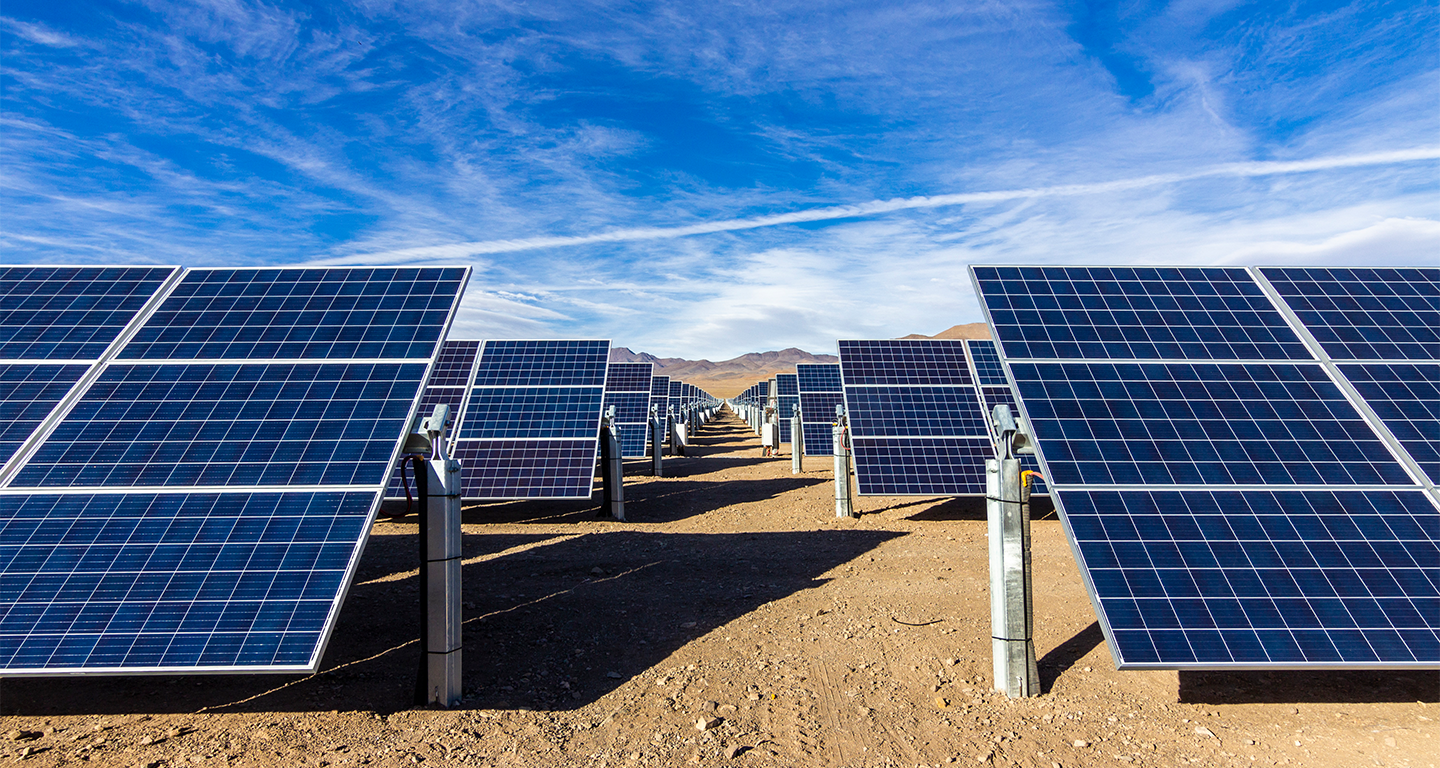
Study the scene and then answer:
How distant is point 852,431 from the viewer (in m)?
17.7

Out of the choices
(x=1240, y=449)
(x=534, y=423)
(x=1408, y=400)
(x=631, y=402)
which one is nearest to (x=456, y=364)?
(x=534, y=423)

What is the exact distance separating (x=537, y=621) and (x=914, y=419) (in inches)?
465

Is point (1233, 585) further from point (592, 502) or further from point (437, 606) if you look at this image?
point (592, 502)

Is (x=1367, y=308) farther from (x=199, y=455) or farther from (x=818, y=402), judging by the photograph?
(x=818, y=402)

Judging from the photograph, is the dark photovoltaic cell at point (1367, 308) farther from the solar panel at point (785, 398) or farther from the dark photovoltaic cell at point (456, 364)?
the solar panel at point (785, 398)

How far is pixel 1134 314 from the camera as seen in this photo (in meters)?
9.48

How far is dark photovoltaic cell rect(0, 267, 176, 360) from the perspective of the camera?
9094 mm

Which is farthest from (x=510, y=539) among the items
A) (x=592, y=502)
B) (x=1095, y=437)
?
(x=1095, y=437)

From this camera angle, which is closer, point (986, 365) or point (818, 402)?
point (986, 365)

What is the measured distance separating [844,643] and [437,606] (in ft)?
15.9

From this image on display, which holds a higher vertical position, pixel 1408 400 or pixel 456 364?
pixel 456 364

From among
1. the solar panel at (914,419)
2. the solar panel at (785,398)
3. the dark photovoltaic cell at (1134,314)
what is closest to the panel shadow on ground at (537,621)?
the solar panel at (914,419)

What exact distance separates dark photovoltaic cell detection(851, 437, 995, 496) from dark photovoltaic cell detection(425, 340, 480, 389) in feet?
36.2

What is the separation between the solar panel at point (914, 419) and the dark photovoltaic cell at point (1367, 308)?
7.28 meters
